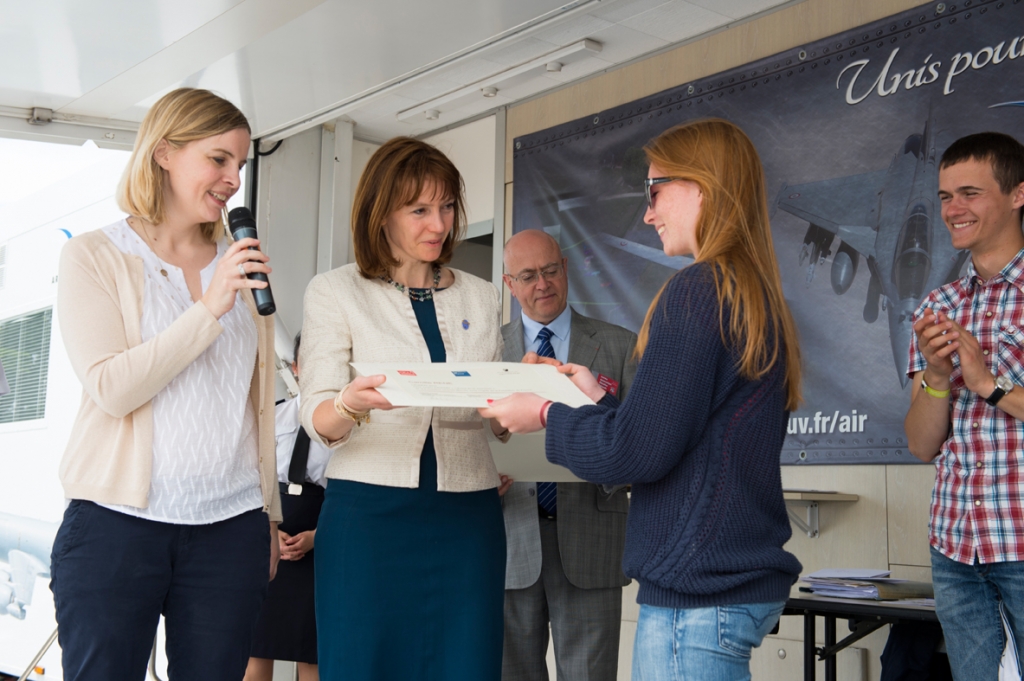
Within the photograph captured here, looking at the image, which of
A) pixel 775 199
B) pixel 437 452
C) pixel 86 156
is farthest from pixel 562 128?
pixel 437 452

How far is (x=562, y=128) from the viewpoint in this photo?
4820 millimetres

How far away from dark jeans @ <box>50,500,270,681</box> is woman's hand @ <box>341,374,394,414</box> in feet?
1.04

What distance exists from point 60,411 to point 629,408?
4838 millimetres

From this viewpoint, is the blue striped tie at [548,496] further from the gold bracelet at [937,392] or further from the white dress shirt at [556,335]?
the gold bracelet at [937,392]

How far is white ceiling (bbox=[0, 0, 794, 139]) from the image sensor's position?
142 inches

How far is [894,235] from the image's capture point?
3.49 meters

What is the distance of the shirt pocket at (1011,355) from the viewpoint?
2229 millimetres

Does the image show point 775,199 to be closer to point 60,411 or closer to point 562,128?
point 562,128

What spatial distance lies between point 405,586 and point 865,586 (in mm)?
1504

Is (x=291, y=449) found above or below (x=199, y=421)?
below

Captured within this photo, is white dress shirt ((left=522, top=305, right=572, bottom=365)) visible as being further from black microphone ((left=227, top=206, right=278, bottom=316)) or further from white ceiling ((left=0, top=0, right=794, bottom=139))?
white ceiling ((left=0, top=0, right=794, bottom=139))

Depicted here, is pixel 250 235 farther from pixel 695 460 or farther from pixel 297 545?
pixel 297 545

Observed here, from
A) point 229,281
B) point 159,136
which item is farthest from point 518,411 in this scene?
point 159,136

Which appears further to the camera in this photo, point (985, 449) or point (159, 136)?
point (985, 449)
